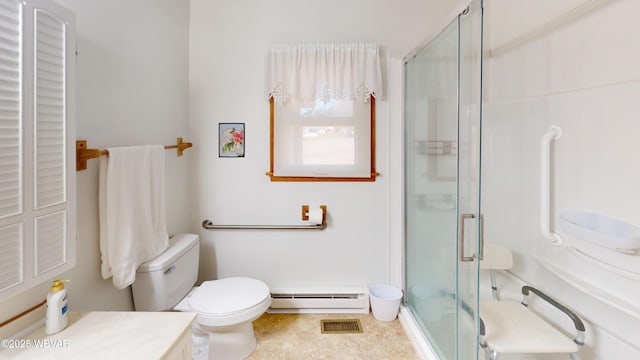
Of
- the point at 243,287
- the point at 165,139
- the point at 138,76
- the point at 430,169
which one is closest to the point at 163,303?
the point at 243,287

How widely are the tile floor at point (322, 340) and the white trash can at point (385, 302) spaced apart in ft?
0.16

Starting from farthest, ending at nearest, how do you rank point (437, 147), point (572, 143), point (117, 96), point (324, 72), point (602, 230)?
point (324, 72), point (437, 147), point (117, 96), point (572, 143), point (602, 230)

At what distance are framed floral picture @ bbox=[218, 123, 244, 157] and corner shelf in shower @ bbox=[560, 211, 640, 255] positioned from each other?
2.11m

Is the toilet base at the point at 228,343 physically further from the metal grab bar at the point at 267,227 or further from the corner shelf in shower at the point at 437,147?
the corner shelf in shower at the point at 437,147

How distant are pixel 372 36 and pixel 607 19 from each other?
144cm

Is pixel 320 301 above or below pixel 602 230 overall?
below

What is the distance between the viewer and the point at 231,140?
2.51 metres

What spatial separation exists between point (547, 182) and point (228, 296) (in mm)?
1876

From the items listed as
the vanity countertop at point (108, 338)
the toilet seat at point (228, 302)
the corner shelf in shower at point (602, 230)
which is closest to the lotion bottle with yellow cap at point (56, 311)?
the vanity countertop at point (108, 338)

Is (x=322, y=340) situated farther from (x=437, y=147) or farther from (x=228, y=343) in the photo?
(x=437, y=147)

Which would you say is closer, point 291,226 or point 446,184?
point 446,184

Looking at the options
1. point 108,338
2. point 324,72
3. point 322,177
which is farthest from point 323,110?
point 108,338

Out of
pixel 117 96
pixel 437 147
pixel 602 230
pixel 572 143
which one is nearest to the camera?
pixel 602 230

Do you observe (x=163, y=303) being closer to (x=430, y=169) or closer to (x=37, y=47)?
(x=37, y=47)
